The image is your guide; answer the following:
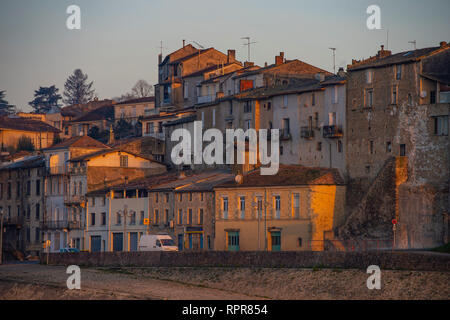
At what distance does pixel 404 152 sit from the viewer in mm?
83312

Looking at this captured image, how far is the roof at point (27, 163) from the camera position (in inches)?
4507

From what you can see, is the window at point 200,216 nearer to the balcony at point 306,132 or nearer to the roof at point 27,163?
the balcony at point 306,132

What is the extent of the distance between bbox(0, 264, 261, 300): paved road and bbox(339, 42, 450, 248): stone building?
17.5m

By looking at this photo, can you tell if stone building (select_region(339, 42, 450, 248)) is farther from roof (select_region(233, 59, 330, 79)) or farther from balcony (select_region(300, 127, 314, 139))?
roof (select_region(233, 59, 330, 79))

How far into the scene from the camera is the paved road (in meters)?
68.1

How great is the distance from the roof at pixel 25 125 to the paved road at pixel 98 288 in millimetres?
60524

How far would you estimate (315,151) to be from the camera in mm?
91188

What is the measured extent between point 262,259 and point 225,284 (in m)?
3.17

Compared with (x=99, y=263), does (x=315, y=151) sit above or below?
above

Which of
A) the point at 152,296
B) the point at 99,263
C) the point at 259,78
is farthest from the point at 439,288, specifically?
the point at 259,78

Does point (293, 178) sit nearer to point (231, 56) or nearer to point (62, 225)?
point (62, 225)

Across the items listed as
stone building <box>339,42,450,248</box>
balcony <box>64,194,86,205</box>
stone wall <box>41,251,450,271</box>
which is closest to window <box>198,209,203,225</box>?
stone wall <box>41,251,450,271</box>
